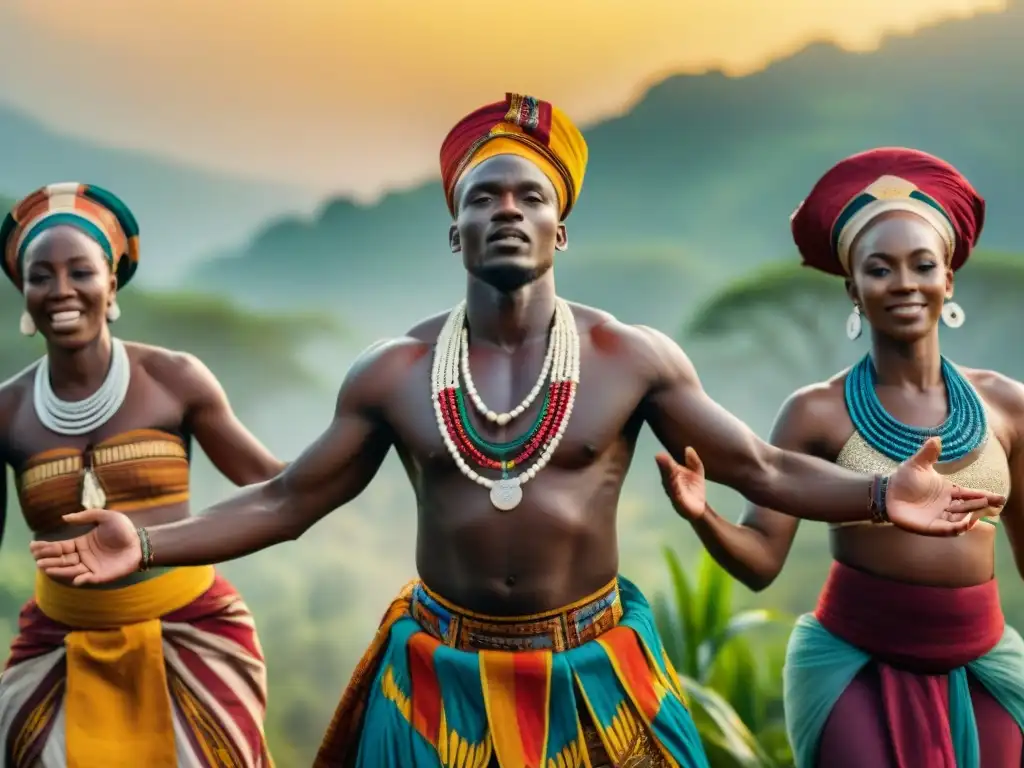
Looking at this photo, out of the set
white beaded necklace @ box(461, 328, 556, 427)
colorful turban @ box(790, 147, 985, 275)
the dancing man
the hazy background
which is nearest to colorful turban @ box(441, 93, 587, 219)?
the dancing man

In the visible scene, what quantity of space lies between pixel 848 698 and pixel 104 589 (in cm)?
193

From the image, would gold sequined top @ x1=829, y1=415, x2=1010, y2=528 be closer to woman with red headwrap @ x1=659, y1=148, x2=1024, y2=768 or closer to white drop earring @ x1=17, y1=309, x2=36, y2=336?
woman with red headwrap @ x1=659, y1=148, x2=1024, y2=768

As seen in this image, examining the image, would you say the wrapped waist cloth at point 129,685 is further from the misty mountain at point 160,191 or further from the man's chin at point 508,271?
the misty mountain at point 160,191

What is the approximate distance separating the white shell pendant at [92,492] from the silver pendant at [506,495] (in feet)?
4.22

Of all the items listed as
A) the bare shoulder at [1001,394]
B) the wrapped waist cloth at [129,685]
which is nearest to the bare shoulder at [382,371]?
the wrapped waist cloth at [129,685]

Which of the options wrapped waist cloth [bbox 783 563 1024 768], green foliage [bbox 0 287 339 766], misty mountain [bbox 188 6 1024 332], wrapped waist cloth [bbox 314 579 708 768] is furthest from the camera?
misty mountain [bbox 188 6 1024 332]

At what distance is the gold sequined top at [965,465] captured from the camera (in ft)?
9.23

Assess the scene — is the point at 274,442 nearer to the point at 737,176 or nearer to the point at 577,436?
the point at 737,176

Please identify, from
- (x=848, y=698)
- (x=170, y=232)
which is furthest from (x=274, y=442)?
(x=848, y=698)

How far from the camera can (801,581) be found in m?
6.21

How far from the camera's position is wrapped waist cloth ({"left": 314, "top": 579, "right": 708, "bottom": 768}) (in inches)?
93.6

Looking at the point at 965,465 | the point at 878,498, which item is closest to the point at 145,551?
the point at 878,498

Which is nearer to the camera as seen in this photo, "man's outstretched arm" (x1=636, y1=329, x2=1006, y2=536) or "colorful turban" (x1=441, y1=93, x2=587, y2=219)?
"man's outstretched arm" (x1=636, y1=329, x2=1006, y2=536)

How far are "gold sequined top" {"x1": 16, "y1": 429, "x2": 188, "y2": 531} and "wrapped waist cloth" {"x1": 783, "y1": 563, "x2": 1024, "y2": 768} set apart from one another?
1.79 metres
